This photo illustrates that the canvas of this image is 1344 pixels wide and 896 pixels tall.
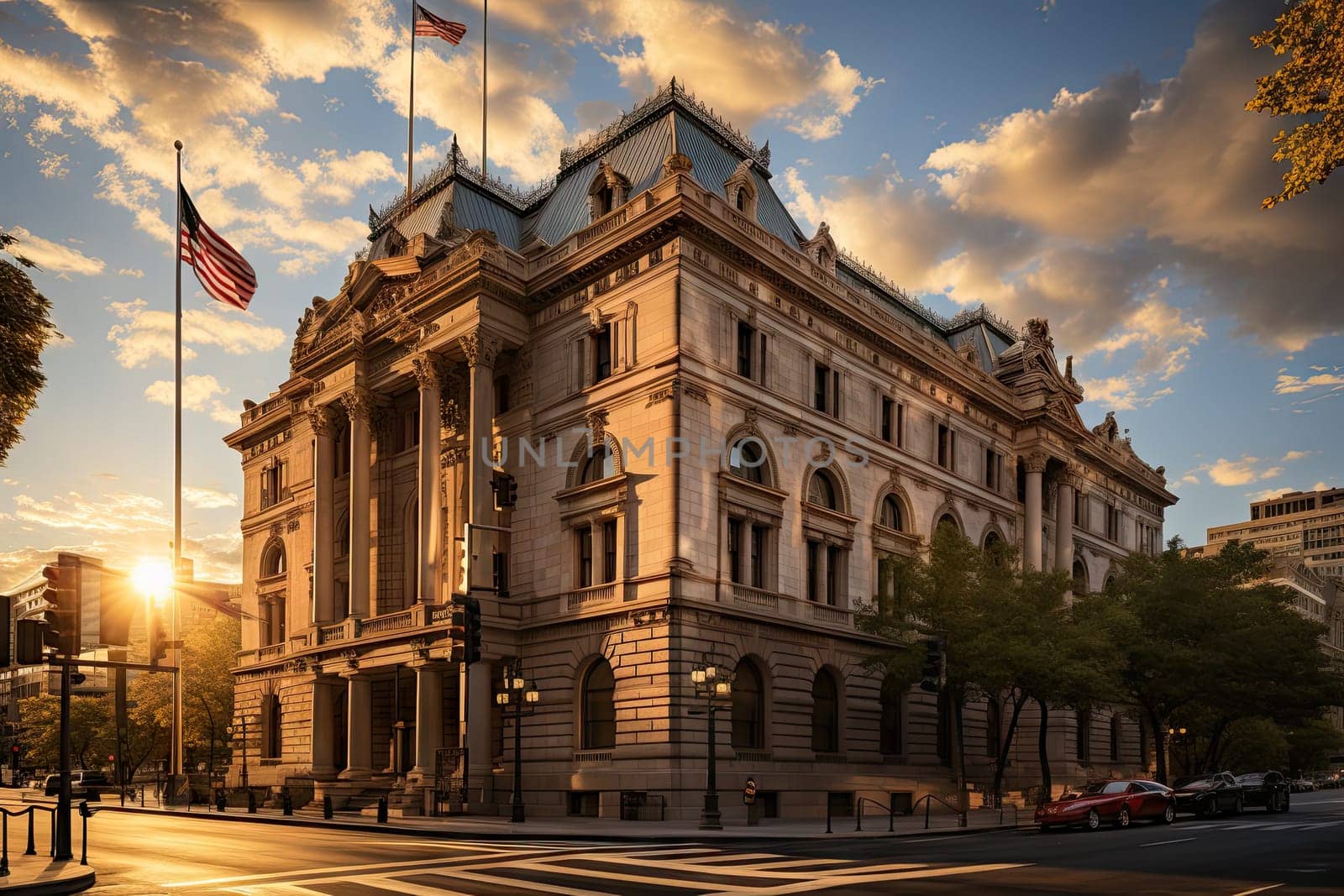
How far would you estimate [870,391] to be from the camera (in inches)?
2008

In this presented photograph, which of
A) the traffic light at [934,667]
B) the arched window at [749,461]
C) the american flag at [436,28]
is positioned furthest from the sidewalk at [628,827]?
the american flag at [436,28]

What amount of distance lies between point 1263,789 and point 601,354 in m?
31.2

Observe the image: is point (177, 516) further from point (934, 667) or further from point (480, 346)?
point (934, 667)

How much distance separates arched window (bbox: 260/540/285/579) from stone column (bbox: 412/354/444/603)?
2283 centimetres

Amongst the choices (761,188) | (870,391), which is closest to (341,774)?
(870,391)

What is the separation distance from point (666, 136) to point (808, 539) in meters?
18.6

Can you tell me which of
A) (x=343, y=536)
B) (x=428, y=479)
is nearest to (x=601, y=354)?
(x=428, y=479)

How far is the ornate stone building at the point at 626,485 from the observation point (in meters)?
40.3

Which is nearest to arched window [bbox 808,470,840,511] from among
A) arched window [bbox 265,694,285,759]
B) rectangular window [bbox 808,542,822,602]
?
rectangular window [bbox 808,542,822,602]

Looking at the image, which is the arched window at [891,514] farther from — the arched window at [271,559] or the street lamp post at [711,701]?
the arched window at [271,559]

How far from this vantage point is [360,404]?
177ft

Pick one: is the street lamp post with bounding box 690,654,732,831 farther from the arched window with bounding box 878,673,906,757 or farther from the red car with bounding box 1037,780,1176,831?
the arched window with bounding box 878,673,906,757

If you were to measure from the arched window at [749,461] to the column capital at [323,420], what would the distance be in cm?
2471

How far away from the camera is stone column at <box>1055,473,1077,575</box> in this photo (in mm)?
64875
